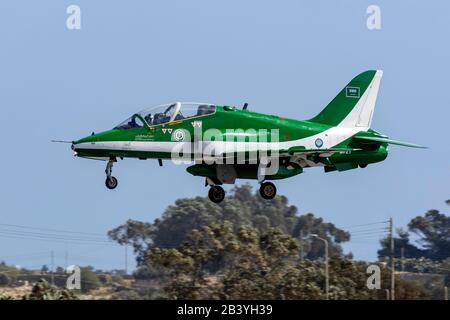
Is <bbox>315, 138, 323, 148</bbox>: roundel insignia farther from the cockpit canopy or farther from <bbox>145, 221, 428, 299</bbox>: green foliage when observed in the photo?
Result: <bbox>145, 221, 428, 299</bbox>: green foliage

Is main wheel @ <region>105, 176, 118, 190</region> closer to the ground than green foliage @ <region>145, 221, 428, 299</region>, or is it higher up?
higher up

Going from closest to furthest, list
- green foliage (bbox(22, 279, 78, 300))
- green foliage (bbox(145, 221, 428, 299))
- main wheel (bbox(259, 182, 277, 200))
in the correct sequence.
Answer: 1. main wheel (bbox(259, 182, 277, 200))
2. green foliage (bbox(22, 279, 78, 300))
3. green foliage (bbox(145, 221, 428, 299))

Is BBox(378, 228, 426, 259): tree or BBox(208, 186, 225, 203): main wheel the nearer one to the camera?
BBox(208, 186, 225, 203): main wheel

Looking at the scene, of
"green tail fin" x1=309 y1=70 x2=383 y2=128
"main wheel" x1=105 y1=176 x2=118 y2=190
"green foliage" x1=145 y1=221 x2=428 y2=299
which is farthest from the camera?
"green foliage" x1=145 y1=221 x2=428 y2=299

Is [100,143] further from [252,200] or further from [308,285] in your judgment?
[252,200]

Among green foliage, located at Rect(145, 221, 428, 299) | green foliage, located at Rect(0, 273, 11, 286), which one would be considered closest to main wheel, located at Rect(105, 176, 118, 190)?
green foliage, located at Rect(145, 221, 428, 299)

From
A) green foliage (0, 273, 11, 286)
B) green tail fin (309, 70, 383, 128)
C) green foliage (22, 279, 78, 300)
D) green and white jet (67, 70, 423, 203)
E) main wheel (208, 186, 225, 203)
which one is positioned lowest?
green foliage (22, 279, 78, 300)

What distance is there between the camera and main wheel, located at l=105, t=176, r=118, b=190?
44.3 meters

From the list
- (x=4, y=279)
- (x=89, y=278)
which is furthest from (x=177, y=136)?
(x=89, y=278)

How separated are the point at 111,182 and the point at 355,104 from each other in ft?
35.7

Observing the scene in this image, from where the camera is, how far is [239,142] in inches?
1769

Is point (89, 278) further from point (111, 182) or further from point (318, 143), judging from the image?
point (318, 143)
